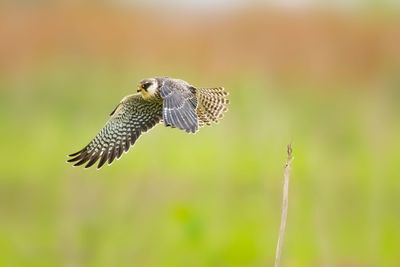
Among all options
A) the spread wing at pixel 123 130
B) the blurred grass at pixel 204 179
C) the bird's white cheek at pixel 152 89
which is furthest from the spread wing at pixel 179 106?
the blurred grass at pixel 204 179

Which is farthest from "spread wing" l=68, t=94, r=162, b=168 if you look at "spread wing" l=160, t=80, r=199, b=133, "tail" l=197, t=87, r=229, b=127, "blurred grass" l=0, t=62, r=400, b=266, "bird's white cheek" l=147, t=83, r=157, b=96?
"blurred grass" l=0, t=62, r=400, b=266

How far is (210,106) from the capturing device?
34.2 ft

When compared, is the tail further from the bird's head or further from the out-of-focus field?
the out-of-focus field

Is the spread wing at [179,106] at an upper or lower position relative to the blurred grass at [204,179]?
upper

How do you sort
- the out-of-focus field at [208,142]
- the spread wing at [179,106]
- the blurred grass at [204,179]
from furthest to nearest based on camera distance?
the out-of-focus field at [208,142], the blurred grass at [204,179], the spread wing at [179,106]

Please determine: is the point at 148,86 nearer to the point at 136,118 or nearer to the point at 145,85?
the point at 145,85

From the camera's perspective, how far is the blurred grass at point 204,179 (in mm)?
13367

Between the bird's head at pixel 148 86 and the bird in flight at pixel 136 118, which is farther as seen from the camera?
the bird in flight at pixel 136 118

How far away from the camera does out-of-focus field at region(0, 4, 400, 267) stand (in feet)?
46.0

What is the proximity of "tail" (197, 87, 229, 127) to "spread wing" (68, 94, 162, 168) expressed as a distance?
0.29m

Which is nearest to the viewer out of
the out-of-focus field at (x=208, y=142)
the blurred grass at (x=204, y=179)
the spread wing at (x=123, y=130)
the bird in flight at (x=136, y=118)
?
the bird in flight at (x=136, y=118)

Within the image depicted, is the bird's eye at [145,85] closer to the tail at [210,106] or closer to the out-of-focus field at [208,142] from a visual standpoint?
the tail at [210,106]

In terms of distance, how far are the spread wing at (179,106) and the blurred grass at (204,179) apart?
2.02 metres
